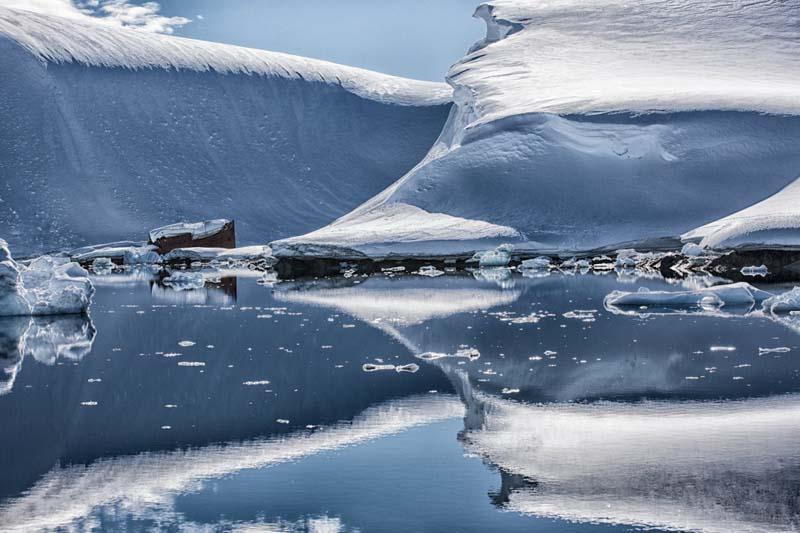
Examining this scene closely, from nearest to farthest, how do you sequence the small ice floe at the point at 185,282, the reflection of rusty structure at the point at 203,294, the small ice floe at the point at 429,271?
the reflection of rusty structure at the point at 203,294
the small ice floe at the point at 185,282
the small ice floe at the point at 429,271

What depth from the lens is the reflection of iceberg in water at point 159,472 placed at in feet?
16.9

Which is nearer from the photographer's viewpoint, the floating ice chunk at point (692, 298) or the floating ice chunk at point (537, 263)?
the floating ice chunk at point (692, 298)

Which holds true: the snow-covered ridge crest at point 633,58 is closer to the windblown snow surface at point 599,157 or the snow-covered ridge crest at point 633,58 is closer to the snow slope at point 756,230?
the windblown snow surface at point 599,157

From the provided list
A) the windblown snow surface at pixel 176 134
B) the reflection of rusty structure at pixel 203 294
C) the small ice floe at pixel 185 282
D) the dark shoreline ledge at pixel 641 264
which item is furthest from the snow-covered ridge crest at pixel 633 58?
the reflection of rusty structure at pixel 203 294

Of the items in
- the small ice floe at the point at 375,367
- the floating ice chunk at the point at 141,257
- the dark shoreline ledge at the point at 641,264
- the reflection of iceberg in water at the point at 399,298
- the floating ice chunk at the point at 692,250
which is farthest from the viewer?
the floating ice chunk at the point at 141,257

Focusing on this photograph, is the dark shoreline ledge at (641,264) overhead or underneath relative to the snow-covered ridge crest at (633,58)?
underneath

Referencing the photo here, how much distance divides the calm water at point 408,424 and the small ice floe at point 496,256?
7.96 meters

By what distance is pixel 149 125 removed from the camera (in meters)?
35.2

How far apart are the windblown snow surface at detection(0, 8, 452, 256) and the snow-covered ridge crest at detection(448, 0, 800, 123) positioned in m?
5.84

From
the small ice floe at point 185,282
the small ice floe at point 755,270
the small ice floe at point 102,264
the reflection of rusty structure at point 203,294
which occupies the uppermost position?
the small ice floe at point 102,264

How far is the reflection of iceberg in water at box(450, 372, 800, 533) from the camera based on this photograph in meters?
4.92

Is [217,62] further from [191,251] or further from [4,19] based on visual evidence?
[191,251]

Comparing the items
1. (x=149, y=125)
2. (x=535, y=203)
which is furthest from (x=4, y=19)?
(x=535, y=203)

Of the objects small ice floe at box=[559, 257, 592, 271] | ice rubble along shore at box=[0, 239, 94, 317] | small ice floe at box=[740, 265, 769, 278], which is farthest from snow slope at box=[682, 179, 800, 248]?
ice rubble along shore at box=[0, 239, 94, 317]
